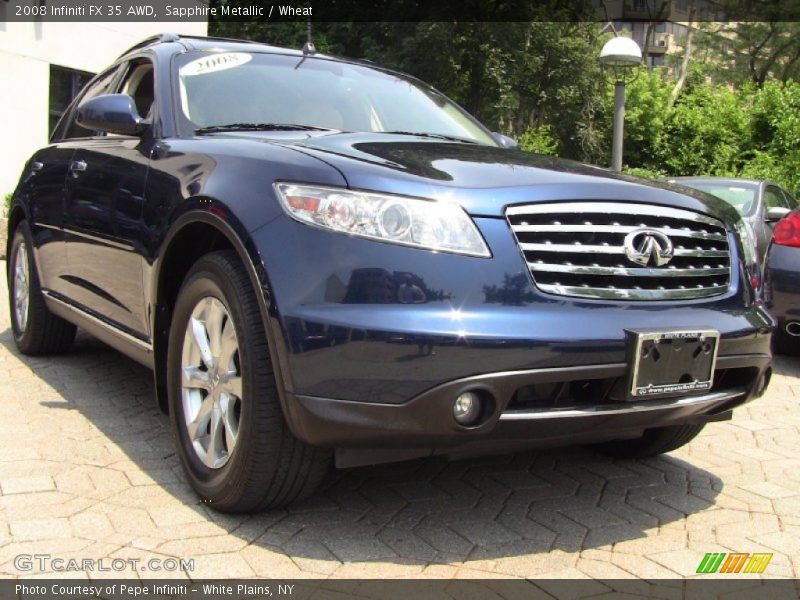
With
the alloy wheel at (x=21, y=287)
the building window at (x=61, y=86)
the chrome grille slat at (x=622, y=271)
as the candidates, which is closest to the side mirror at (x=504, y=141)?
the chrome grille slat at (x=622, y=271)

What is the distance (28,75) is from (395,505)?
11463 mm

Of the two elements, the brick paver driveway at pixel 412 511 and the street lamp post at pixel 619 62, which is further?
the street lamp post at pixel 619 62

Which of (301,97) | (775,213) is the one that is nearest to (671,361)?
(301,97)

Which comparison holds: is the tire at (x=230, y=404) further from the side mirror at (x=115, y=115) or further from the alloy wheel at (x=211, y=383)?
the side mirror at (x=115, y=115)

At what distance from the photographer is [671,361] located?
2670mm

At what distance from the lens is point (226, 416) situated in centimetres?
286

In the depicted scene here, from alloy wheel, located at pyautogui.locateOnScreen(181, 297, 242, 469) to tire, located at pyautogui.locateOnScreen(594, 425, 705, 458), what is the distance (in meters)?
1.75

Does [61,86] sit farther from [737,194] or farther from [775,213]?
[775,213]

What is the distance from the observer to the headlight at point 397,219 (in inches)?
98.5

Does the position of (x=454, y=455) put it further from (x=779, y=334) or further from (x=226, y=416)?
(x=779, y=334)

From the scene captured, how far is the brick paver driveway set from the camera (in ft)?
8.72

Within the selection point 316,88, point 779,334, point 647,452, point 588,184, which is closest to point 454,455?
point 588,184

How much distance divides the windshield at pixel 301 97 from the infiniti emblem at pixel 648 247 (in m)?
1.41

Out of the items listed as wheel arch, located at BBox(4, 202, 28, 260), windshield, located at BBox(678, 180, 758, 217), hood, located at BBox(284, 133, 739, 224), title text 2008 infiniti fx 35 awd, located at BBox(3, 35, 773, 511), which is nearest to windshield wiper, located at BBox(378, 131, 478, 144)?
title text 2008 infiniti fx 35 awd, located at BBox(3, 35, 773, 511)
